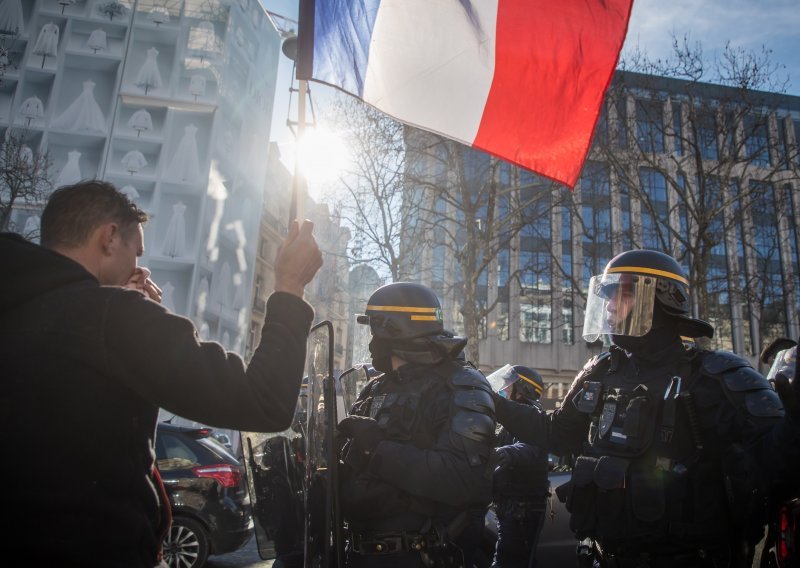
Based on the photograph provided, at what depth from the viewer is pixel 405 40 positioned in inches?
115

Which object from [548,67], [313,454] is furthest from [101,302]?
[548,67]

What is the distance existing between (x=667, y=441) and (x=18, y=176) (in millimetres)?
13544

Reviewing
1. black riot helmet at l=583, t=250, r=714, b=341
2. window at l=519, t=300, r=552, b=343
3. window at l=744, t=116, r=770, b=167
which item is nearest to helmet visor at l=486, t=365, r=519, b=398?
black riot helmet at l=583, t=250, r=714, b=341

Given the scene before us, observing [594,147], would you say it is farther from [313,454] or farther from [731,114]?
[313,454]

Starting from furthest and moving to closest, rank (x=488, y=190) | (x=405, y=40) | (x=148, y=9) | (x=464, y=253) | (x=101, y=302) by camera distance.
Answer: (x=148, y=9) → (x=488, y=190) → (x=464, y=253) → (x=405, y=40) → (x=101, y=302)

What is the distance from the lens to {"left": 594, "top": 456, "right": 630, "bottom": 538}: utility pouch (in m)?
2.45

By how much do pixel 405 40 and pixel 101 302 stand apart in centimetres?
212

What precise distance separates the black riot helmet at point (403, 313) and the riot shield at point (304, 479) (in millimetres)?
633

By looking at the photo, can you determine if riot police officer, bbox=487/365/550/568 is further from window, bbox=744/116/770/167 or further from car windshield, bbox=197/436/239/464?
window, bbox=744/116/770/167

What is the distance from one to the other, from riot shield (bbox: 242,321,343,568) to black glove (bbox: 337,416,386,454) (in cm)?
18

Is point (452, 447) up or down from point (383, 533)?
up

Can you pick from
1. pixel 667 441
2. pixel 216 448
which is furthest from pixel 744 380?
pixel 216 448

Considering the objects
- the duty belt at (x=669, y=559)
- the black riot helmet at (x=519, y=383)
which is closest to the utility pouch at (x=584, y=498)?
the duty belt at (x=669, y=559)

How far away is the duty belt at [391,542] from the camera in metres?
2.50
